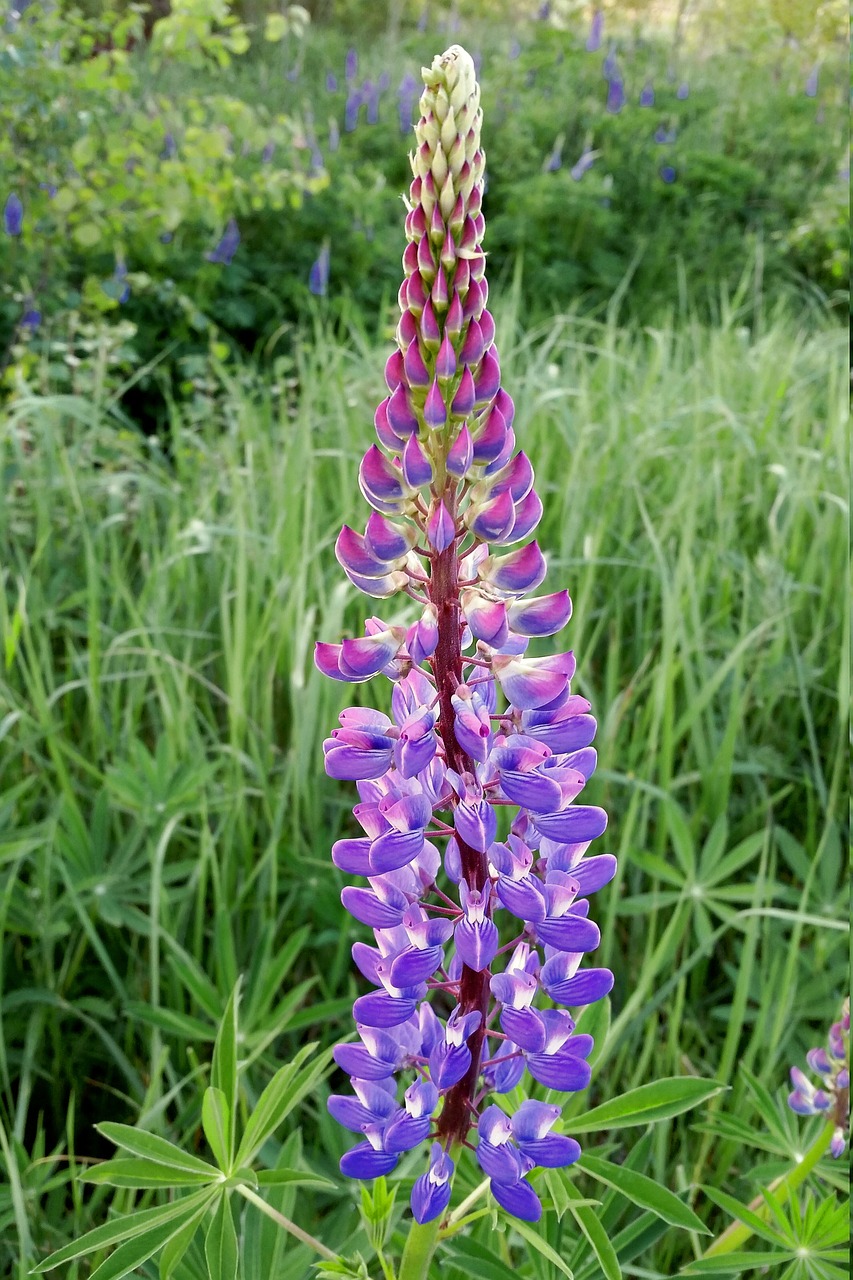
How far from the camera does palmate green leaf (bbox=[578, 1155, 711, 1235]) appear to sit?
996mm

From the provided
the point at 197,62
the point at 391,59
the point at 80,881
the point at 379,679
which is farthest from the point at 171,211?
the point at 391,59

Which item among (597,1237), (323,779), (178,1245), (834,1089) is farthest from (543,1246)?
(323,779)

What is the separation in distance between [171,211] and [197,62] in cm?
51

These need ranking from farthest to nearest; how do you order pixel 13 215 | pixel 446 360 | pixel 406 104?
pixel 406 104 → pixel 13 215 → pixel 446 360

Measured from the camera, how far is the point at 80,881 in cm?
179

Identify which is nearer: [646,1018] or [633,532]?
[646,1018]

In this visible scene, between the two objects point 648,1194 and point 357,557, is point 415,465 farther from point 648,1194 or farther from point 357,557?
point 648,1194

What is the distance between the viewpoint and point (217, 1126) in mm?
1031

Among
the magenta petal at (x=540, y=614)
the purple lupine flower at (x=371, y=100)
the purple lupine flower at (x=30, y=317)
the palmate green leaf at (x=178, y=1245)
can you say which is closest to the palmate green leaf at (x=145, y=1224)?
the palmate green leaf at (x=178, y=1245)

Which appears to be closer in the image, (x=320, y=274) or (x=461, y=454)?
(x=461, y=454)

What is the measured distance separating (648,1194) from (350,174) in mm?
5313

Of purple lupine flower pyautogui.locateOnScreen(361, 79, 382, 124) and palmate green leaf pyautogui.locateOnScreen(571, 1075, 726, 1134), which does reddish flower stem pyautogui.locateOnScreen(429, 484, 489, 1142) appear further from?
purple lupine flower pyautogui.locateOnScreen(361, 79, 382, 124)

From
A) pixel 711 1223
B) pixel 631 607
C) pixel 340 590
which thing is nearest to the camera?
pixel 711 1223

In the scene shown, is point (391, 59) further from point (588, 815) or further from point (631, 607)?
point (588, 815)
